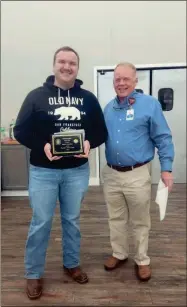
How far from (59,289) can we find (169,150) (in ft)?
3.55

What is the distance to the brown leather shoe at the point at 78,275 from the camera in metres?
2.06

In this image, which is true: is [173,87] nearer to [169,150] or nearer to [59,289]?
[169,150]

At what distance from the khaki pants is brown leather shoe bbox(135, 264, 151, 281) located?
0.03m

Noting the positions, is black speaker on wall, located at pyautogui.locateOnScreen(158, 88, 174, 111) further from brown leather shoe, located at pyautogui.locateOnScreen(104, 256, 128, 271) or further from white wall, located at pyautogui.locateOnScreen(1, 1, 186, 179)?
brown leather shoe, located at pyautogui.locateOnScreen(104, 256, 128, 271)

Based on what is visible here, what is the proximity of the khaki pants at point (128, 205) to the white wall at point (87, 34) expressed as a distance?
2802mm

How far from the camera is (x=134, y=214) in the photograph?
6.81ft

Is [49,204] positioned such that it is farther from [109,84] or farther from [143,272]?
[109,84]

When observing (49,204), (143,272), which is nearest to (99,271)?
(143,272)

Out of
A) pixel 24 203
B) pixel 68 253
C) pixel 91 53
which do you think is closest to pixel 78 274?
pixel 68 253

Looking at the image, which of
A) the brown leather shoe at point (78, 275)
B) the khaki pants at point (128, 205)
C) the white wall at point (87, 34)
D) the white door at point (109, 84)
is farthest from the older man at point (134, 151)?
the white wall at point (87, 34)

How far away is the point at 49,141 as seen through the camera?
173 centimetres

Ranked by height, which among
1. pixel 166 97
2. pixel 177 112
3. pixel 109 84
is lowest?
pixel 177 112

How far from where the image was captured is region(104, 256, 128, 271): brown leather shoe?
2.22m

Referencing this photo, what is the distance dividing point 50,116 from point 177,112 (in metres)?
3.32
